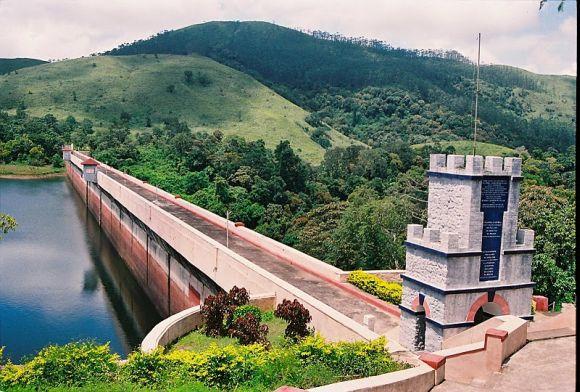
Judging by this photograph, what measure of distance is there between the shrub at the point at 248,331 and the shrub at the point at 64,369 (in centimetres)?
451

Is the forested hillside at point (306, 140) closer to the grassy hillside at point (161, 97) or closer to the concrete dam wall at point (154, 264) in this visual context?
the grassy hillside at point (161, 97)

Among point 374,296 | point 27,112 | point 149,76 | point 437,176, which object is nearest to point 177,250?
point 374,296

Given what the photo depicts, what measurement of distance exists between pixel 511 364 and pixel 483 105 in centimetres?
15258

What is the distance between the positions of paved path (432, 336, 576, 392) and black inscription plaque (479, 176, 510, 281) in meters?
2.08

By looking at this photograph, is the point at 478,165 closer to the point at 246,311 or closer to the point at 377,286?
the point at 246,311

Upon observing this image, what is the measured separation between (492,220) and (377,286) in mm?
8018

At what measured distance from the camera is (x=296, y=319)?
17.1 meters

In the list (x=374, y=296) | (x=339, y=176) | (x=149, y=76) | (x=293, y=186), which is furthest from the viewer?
(x=149, y=76)

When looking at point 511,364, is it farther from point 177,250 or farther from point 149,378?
point 177,250

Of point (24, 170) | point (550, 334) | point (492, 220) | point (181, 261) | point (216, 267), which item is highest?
point (492, 220)

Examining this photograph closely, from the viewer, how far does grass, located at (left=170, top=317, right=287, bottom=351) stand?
1673 cm

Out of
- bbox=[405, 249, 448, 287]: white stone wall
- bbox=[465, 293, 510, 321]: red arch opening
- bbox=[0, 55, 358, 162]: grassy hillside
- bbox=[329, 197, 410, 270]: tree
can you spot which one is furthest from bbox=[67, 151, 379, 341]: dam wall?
bbox=[0, 55, 358, 162]: grassy hillside

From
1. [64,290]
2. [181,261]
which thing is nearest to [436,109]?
[181,261]

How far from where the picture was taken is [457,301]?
1462 centimetres
